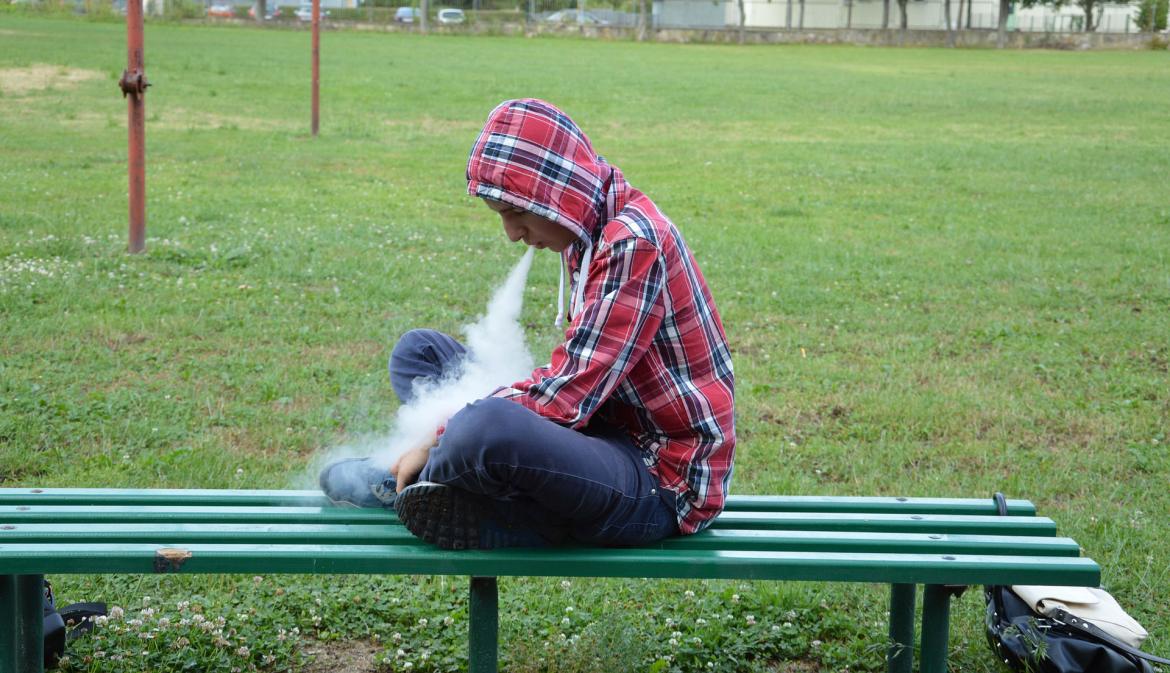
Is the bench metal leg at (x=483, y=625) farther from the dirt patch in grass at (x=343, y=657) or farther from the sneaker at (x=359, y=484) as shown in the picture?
the dirt patch in grass at (x=343, y=657)

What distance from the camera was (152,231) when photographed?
812 centimetres

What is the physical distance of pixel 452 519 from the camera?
2.39 m

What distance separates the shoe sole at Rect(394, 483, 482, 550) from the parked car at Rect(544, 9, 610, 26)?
51.1m

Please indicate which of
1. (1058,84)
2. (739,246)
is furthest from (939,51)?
(739,246)

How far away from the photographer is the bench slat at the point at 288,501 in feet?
8.92

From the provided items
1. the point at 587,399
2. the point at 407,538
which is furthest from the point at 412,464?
the point at 587,399

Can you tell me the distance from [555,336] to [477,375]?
9.63 ft

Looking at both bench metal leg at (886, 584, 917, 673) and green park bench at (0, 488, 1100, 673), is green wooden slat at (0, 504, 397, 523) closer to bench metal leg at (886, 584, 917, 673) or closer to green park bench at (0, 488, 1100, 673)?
green park bench at (0, 488, 1100, 673)

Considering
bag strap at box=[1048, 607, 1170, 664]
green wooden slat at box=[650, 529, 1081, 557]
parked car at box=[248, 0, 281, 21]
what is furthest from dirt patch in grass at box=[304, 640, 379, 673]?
parked car at box=[248, 0, 281, 21]

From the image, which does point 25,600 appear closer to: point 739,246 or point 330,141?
point 739,246

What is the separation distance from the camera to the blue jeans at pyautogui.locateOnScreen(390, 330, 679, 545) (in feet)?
7.47

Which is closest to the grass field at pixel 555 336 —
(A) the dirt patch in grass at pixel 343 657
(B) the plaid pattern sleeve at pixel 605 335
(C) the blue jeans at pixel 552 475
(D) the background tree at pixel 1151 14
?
(A) the dirt patch in grass at pixel 343 657

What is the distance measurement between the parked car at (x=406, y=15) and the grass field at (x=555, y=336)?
40750mm

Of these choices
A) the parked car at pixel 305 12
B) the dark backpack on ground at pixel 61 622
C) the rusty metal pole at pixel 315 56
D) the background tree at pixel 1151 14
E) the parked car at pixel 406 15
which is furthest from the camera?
the background tree at pixel 1151 14
